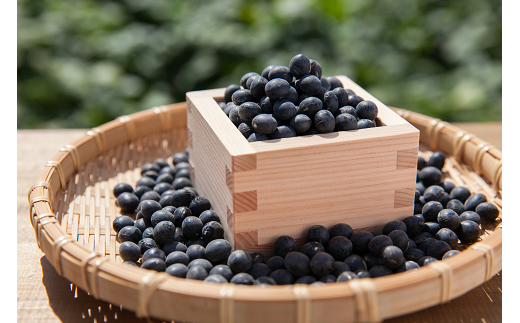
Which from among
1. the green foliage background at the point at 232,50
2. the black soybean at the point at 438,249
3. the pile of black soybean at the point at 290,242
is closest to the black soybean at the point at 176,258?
the pile of black soybean at the point at 290,242

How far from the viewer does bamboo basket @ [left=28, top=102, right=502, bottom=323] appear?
3.38 ft

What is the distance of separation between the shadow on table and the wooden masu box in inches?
14.1

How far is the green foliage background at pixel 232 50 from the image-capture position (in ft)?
10.5

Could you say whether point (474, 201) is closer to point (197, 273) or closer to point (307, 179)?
point (307, 179)

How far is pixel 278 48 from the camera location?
10.5 feet

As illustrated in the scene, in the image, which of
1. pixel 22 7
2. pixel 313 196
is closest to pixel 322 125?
pixel 313 196

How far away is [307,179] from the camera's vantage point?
137 centimetres

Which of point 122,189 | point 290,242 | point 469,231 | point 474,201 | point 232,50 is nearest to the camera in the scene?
point 290,242

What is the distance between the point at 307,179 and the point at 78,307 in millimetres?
707

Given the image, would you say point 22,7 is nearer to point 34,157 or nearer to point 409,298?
point 34,157

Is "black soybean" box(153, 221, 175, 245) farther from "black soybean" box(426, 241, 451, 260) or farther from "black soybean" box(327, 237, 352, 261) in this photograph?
"black soybean" box(426, 241, 451, 260)

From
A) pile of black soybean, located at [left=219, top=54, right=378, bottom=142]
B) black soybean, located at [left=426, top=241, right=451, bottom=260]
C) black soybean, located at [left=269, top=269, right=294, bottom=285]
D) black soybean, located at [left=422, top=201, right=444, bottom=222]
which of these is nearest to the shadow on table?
black soybean, located at [left=269, top=269, right=294, bottom=285]

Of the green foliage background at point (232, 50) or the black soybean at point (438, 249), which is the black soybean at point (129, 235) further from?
the green foliage background at point (232, 50)

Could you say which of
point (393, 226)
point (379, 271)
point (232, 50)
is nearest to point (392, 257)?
point (379, 271)
